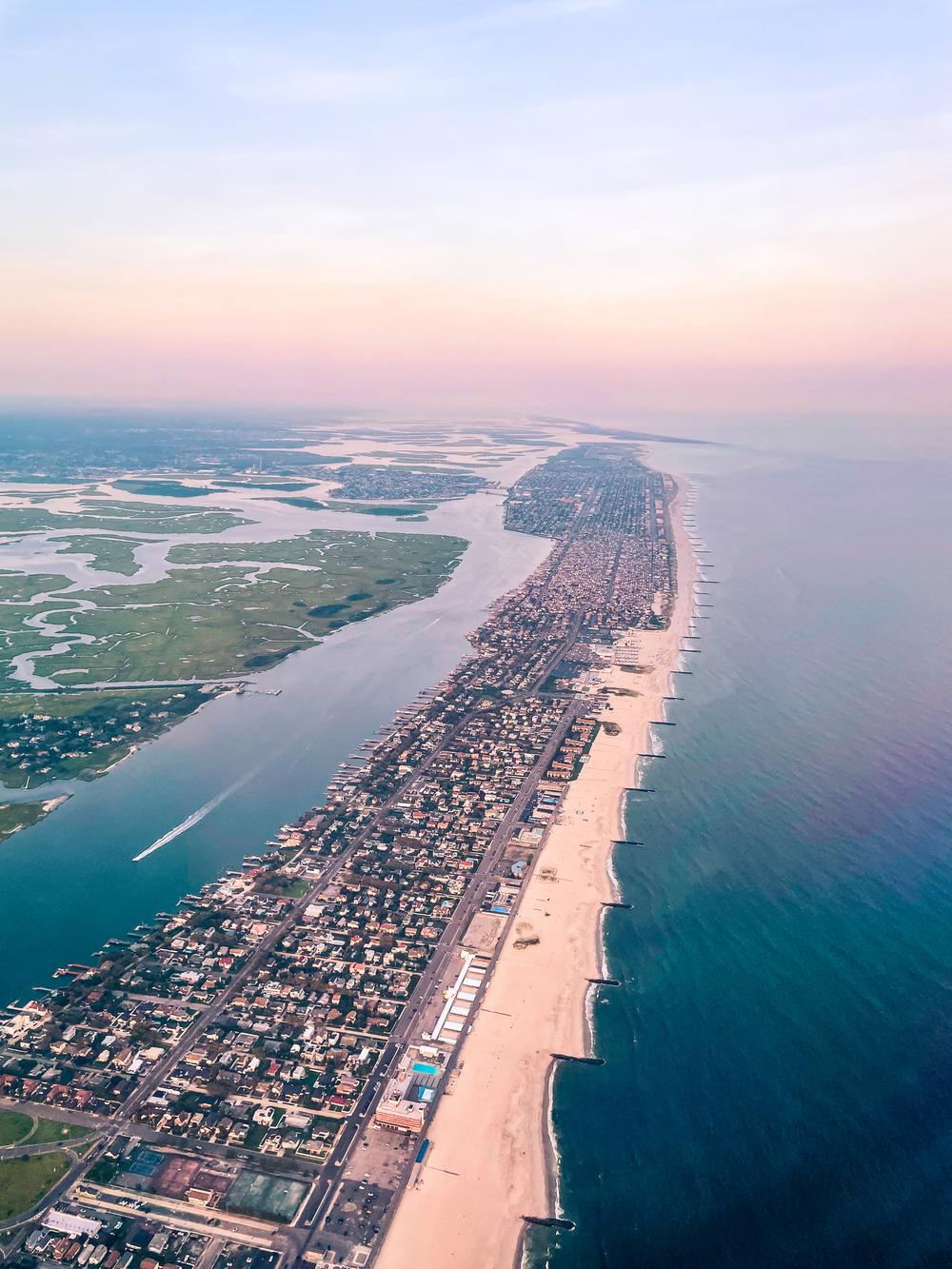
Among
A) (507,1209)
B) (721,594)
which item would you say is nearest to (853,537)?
(721,594)

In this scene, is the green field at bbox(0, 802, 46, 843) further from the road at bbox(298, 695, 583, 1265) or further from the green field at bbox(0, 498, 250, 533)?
the green field at bbox(0, 498, 250, 533)

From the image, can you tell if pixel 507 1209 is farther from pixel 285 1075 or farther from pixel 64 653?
pixel 64 653

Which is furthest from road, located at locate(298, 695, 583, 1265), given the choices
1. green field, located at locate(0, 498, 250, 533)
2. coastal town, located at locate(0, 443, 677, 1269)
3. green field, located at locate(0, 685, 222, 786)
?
green field, located at locate(0, 498, 250, 533)

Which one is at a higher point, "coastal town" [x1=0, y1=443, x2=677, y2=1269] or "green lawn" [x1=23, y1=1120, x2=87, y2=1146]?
"coastal town" [x1=0, y1=443, x2=677, y2=1269]

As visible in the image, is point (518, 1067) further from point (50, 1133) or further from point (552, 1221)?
point (50, 1133)

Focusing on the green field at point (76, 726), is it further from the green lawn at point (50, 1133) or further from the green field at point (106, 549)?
the green field at point (106, 549)
